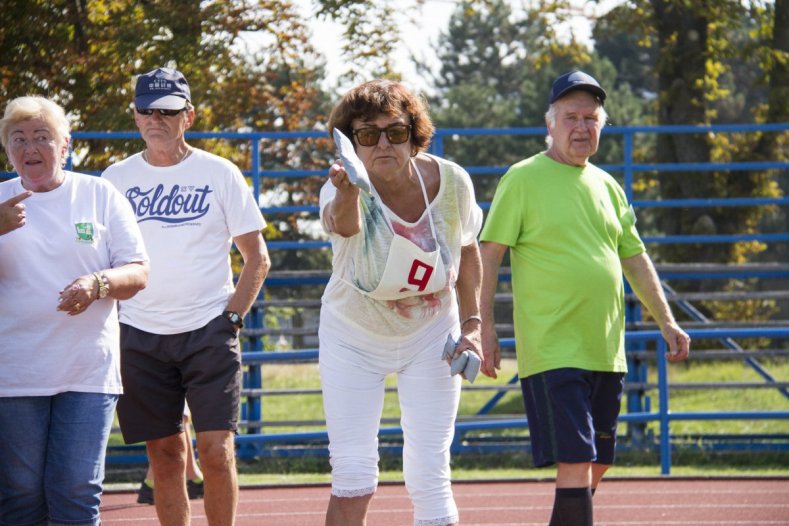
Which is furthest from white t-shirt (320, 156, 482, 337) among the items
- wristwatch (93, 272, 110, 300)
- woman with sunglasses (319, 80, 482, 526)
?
wristwatch (93, 272, 110, 300)

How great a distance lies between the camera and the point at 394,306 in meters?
5.10

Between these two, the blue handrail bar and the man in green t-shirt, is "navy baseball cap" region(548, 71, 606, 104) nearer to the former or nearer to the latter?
the man in green t-shirt

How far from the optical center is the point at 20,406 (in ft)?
16.4

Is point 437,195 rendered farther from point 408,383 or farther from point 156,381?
point 156,381

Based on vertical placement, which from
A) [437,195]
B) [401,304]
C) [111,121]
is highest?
[111,121]

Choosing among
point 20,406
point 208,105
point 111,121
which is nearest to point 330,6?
point 208,105

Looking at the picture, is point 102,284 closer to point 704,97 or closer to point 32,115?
point 32,115

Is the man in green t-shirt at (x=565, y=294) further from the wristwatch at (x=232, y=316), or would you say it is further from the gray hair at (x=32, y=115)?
the gray hair at (x=32, y=115)

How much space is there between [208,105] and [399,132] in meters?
11.0

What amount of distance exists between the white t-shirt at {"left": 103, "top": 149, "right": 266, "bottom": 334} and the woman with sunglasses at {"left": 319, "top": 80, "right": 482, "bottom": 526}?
97cm

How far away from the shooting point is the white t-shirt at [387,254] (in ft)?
16.4

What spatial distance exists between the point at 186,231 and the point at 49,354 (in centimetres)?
119

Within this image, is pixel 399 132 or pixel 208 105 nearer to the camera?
pixel 399 132

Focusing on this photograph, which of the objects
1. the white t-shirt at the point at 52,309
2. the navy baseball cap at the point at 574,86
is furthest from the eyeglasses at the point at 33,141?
the navy baseball cap at the point at 574,86
